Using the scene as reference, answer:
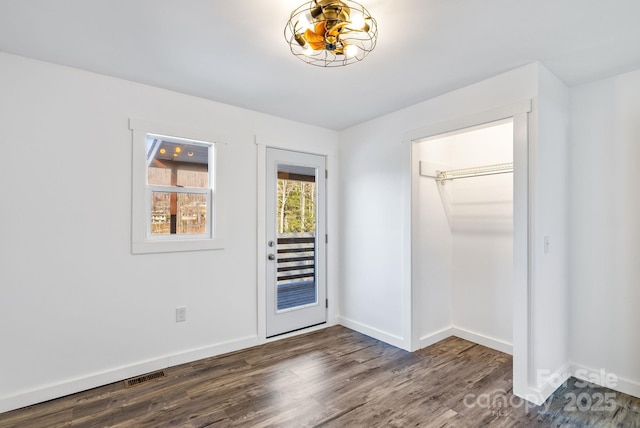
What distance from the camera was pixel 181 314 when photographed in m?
2.91

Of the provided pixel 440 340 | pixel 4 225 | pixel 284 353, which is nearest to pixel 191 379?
pixel 284 353

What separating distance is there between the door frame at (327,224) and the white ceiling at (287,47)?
781 mm

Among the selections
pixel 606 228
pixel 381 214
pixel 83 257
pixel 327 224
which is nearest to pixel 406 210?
pixel 381 214

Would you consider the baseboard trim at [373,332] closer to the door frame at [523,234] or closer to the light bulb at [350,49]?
the door frame at [523,234]

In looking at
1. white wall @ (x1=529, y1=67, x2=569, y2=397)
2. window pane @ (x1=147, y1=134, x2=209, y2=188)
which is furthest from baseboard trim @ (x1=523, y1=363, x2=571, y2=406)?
window pane @ (x1=147, y1=134, x2=209, y2=188)

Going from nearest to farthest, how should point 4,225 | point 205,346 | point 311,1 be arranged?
point 311,1, point 4,225, point 205,346

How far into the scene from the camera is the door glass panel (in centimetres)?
362

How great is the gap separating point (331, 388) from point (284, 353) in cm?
79

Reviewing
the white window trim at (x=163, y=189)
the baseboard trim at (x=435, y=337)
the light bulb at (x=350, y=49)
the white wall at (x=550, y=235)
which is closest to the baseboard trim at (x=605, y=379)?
the white wall at (x=550, y=235)

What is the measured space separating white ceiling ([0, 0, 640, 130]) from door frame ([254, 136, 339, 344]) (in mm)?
781

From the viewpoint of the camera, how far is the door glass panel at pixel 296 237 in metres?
3.62

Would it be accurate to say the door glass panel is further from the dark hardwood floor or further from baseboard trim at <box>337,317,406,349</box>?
the dark hardwood floor

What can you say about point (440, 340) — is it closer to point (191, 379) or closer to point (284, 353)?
point (284, 353)

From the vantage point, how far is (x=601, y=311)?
8.42ft
